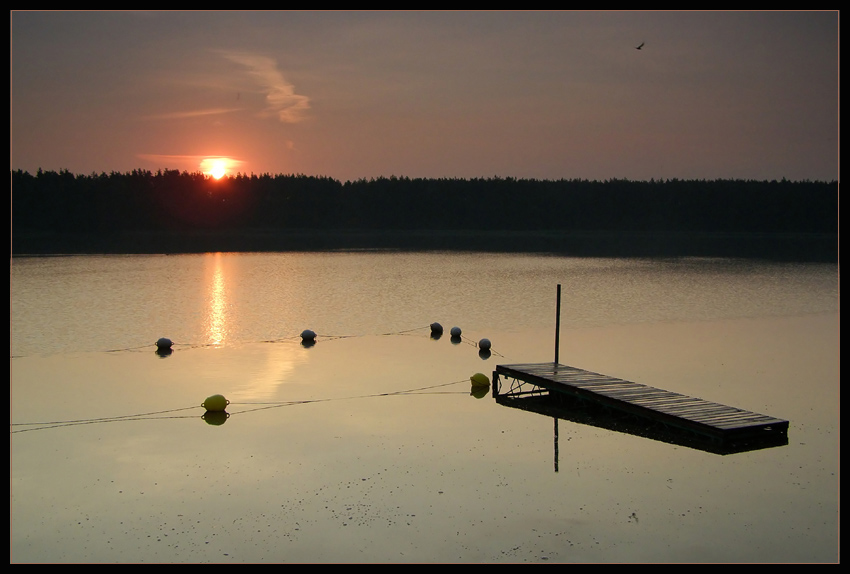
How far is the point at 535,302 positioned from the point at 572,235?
315 ft

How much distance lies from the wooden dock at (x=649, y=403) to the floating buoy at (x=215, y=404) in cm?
487

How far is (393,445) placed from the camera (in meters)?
12.1

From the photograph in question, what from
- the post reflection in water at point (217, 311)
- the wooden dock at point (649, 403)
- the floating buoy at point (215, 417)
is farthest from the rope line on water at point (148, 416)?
the post reflection in water at point (217, 311)

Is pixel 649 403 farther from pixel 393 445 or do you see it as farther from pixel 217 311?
pixel 217 311

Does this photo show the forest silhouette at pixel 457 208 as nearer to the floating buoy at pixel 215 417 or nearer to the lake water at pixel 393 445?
the lake water at pixel 393 445

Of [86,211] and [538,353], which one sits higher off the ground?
[86,211]

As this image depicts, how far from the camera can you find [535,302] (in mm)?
30656

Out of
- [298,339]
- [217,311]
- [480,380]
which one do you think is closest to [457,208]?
[217,311]

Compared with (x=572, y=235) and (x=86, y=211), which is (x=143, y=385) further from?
(x=572, y=235)

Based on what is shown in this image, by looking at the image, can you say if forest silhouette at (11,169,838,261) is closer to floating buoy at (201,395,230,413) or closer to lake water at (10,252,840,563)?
lake water at (10,252,840,563)

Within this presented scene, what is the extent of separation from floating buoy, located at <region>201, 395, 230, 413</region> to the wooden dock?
4.87m

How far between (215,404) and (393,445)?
140 inches

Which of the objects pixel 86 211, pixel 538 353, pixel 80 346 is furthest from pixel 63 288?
pixel 86 211

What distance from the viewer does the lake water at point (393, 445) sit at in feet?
28.8
